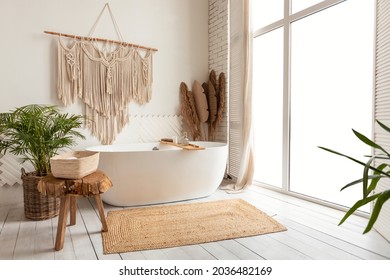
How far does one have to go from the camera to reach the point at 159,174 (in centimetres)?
315

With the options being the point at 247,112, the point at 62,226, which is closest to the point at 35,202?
the point at 62,226

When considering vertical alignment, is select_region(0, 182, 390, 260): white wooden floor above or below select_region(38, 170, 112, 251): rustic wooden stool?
below

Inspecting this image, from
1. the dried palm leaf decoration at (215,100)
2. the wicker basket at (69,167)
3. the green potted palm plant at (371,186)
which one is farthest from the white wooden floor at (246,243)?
the dried palm leaf decoration at (215,100)

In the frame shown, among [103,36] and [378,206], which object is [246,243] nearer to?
[378,206]

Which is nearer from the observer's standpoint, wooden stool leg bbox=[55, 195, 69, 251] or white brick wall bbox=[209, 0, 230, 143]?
wooden stool leg bbox=[55, 195, 69, 251]

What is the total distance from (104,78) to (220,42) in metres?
1.78

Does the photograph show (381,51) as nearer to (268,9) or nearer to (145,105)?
(268,9)

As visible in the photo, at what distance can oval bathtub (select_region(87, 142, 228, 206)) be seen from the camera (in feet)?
9.87

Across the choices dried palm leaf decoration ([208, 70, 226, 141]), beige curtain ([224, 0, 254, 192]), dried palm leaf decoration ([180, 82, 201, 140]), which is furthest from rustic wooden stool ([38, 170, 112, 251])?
dried palm leaf decoration ([208, 70, 226, 141])

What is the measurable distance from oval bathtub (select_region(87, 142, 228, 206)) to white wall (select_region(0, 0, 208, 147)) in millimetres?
1148

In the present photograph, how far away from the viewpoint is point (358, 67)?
9.44 ft

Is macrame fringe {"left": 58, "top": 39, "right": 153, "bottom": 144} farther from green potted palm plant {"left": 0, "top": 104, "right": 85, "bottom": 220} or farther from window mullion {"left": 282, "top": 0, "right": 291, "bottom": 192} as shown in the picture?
window mullion {"left": 282, "top": 0, "right": 291, "bottom": 192}

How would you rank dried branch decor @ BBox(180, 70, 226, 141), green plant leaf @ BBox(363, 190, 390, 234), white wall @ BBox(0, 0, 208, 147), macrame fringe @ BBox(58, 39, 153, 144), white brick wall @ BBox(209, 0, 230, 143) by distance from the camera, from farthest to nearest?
dried branch decor @ BBox(180, 70, 226, 141)
white brick wall @ BBox(209, 0, 230, 143)
macrame fringe @ BBox(58, 39, 153, 144)
white wall @ BBox(0, 0, 208, 147)
green plant leaf @ BBox(363, 190, 390, 234)

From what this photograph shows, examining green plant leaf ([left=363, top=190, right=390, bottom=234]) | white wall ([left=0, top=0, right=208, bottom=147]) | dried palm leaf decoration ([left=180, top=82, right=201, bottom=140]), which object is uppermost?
white wall ([left=0, top=0, right=208, bottom=147])
